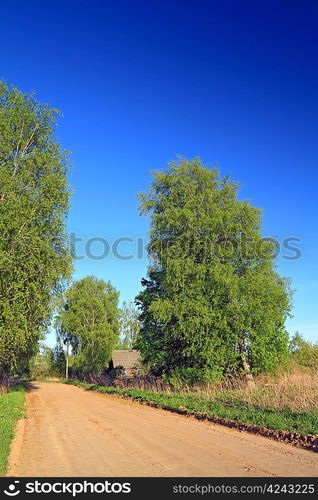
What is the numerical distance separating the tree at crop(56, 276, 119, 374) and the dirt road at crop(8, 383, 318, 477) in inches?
2069

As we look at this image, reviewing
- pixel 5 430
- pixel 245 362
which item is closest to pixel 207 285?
pixel 245 362

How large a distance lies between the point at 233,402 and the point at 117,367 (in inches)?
1706

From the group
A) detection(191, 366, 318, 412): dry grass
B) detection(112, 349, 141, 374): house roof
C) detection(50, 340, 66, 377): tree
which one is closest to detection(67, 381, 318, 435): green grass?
detection(191, 366, 318, 412): dry grass

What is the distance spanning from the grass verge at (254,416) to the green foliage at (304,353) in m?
16.8

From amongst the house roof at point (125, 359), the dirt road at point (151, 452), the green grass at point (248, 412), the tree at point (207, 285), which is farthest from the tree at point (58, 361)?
the dirt road at point (151, 452)

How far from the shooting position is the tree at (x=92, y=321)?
64.5m

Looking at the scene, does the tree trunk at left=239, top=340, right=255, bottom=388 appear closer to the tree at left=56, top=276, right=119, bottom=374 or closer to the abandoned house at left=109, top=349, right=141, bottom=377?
the abandoned house at left=109, top=349, right=141, bottom=377

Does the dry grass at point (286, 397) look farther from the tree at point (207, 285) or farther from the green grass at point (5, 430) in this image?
the green grass at point (5, 430)

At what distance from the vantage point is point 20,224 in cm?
1923

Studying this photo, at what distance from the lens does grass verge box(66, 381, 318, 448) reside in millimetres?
9785

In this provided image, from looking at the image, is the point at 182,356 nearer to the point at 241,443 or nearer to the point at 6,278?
the point at 6,278

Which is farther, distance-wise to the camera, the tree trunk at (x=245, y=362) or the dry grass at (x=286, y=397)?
the tree trunk at (x=245, y=362)

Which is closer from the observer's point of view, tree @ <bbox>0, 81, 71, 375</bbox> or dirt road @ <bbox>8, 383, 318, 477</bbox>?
dirt road @ <bbox>8, 383, 318, 477</bbox>
